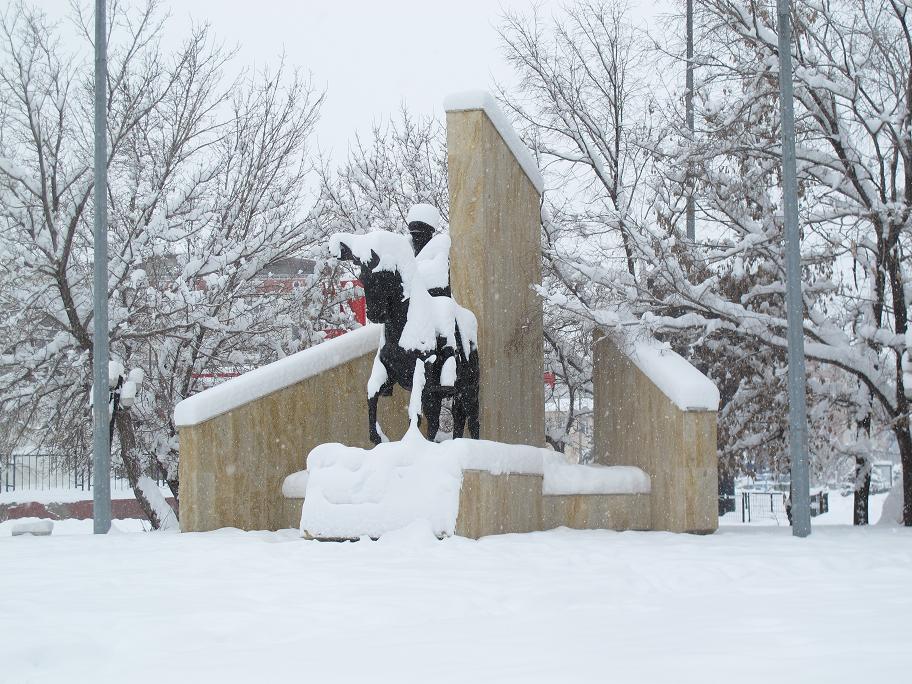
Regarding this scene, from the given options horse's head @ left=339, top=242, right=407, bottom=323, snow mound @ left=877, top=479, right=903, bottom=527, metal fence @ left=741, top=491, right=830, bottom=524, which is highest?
horse's head @ left=339, top=242, right=407, bottom=323

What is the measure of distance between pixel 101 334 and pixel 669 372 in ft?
20.1

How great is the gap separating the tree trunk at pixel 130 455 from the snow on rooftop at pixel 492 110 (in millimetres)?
6543

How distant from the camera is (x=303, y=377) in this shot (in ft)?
37.9

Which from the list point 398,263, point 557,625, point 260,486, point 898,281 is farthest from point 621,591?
point 898,281

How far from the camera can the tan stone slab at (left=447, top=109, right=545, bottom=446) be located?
11.7 meters

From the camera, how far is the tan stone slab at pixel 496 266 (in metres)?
11.7

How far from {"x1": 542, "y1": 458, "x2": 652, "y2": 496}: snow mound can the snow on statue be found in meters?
1.09

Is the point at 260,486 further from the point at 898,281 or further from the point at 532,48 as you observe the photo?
the point at 532,48

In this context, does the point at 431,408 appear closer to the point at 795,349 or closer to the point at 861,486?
the point at 795,349

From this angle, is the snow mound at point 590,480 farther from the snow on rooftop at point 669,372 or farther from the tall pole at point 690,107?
the tall pole at point 690,107

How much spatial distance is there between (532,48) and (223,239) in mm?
5864

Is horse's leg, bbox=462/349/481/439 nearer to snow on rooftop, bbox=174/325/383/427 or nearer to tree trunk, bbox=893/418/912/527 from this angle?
snow on rooftop, bbox=174/325/383/427

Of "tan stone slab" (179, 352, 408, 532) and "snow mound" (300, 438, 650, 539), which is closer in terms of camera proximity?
"snow mound" (300, 438, 650, 539)

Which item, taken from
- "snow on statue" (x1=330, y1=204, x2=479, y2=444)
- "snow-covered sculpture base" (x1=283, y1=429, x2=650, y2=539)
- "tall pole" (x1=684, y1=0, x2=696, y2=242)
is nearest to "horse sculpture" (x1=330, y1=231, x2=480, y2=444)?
"snow on statue" (x1=330, y1=204, x2=479, y2=444)
